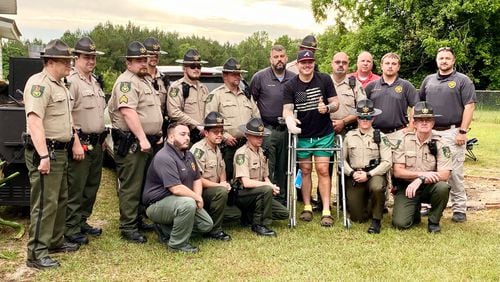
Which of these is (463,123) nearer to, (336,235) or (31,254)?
(336,235)

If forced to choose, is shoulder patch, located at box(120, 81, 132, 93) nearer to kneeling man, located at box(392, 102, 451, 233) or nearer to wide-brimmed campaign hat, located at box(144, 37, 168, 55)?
wide-brimmed campaign hat, located at box(144, 37, 168, 55)

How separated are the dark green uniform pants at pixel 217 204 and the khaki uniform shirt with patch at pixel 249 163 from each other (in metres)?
0.32

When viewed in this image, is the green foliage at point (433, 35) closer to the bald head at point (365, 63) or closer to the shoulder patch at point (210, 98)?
the bald head at point (365, 63)

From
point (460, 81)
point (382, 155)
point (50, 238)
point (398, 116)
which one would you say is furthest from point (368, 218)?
point (50, 238)

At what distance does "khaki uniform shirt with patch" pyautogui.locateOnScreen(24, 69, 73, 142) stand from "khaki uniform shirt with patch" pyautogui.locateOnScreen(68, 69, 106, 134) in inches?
18.1

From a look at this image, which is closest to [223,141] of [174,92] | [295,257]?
[174,92]

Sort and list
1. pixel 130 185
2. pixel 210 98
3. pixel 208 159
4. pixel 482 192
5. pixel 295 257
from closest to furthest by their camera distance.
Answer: pixel 295 257 → pixel 130 185 → pixel 208 159 → pixel 210 98 → pixel 482 192

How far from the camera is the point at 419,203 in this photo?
6141 mm

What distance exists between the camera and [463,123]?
647 centimetres

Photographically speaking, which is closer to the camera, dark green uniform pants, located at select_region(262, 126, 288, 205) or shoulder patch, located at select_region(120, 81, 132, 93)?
shoulder patch, located at select_region(120, 81, 132, 93)

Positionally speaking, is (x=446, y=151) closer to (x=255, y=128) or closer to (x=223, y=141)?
(x=255, y=128)

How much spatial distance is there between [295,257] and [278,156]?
1748 mm

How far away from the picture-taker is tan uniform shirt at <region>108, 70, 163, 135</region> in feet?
17.5

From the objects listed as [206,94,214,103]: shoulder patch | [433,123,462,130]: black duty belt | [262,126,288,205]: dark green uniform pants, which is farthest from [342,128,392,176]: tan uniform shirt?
[206,94,214,103]: shoulder patch
